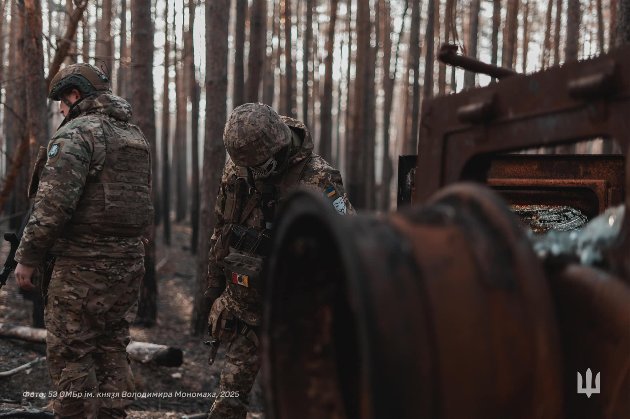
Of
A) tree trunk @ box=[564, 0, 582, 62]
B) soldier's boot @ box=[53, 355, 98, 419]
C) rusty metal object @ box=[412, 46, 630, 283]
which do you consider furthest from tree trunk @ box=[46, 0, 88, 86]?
tree trunk @ box=[564, 0, 582, 62]

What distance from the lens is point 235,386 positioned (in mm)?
3871

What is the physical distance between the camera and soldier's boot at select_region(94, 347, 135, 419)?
3.93 meters

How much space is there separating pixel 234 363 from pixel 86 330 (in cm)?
82

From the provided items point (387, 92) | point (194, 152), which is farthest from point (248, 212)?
point (387, 92)

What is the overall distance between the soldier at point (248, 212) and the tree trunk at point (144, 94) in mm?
3422

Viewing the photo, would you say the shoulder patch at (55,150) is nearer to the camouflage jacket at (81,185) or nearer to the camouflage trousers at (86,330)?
the camouflage jacket at (81,185)

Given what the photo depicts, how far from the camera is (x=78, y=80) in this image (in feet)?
12.7

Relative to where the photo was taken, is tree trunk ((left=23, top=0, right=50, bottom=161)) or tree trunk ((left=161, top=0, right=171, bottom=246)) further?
tree trunk ((left=161, top=0, right=171, bottom=246))

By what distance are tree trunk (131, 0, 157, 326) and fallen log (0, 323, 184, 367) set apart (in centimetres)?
187

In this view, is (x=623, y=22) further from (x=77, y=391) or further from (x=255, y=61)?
(x=255, y=61)

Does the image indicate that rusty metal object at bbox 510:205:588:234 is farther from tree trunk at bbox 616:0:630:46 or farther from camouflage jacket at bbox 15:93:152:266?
camouflage jacket at bbox 15:93:152:266

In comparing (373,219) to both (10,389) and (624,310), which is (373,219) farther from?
(10,389)

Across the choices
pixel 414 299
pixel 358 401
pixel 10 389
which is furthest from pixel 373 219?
pixel 10 389

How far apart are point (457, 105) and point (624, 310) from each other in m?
0.78
